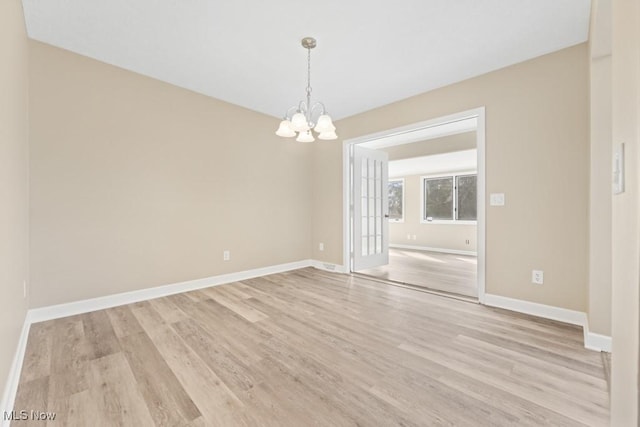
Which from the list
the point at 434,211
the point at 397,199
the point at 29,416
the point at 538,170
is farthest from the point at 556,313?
the point at 397,199

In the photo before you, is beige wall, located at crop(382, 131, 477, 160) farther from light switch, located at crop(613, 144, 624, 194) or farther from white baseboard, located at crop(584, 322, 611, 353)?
light switch, located at crop(613, 144, 624, 194)

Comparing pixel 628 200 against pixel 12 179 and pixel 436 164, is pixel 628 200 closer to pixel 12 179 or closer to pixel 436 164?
pixel 12 179

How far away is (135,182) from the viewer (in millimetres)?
2949

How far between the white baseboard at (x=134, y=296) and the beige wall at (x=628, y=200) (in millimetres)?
3613

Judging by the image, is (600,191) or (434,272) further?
(434,272)

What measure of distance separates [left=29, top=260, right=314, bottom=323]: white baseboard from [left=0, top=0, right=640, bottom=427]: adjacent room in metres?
0.02

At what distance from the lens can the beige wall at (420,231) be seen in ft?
21.3

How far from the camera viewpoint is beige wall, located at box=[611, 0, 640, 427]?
531mm

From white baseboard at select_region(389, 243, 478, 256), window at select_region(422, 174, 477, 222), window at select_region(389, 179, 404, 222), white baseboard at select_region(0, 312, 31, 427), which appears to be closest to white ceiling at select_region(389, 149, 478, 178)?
window at select_region(422, 174, 477, 222)

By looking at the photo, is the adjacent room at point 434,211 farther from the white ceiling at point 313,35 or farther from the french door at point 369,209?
the white ceiling at point 313,35

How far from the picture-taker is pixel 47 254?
96.2 inches

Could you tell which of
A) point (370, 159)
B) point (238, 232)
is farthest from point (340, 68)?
point (238, 232)

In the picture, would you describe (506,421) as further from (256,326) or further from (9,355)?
(9,355)

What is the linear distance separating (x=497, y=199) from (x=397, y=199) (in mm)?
5182
